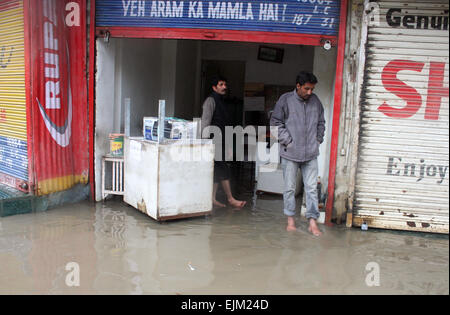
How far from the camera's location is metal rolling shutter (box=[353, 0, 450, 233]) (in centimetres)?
454

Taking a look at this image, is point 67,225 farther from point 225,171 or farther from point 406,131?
point 406,131

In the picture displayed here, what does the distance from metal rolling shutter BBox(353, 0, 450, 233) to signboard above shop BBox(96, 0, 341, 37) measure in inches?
24.4

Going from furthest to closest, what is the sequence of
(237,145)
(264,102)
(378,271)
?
(264,102) → (237,145) → (378,271)

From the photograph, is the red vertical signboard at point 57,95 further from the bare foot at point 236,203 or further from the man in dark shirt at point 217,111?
the bare foot at point 236,203

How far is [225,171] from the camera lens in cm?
568

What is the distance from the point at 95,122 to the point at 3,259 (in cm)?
232

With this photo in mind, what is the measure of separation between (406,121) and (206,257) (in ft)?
8.98

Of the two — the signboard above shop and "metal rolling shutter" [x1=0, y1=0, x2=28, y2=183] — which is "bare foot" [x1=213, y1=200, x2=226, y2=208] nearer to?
the signboard above shop

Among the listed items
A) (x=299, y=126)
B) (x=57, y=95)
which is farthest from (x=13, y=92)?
(x=299, y=126)

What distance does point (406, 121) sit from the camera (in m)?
4.66

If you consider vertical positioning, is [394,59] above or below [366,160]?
above

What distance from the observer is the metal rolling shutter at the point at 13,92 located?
523 centimetres

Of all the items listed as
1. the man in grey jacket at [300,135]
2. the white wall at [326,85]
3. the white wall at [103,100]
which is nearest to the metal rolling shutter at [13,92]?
the white wall at [103,100]
